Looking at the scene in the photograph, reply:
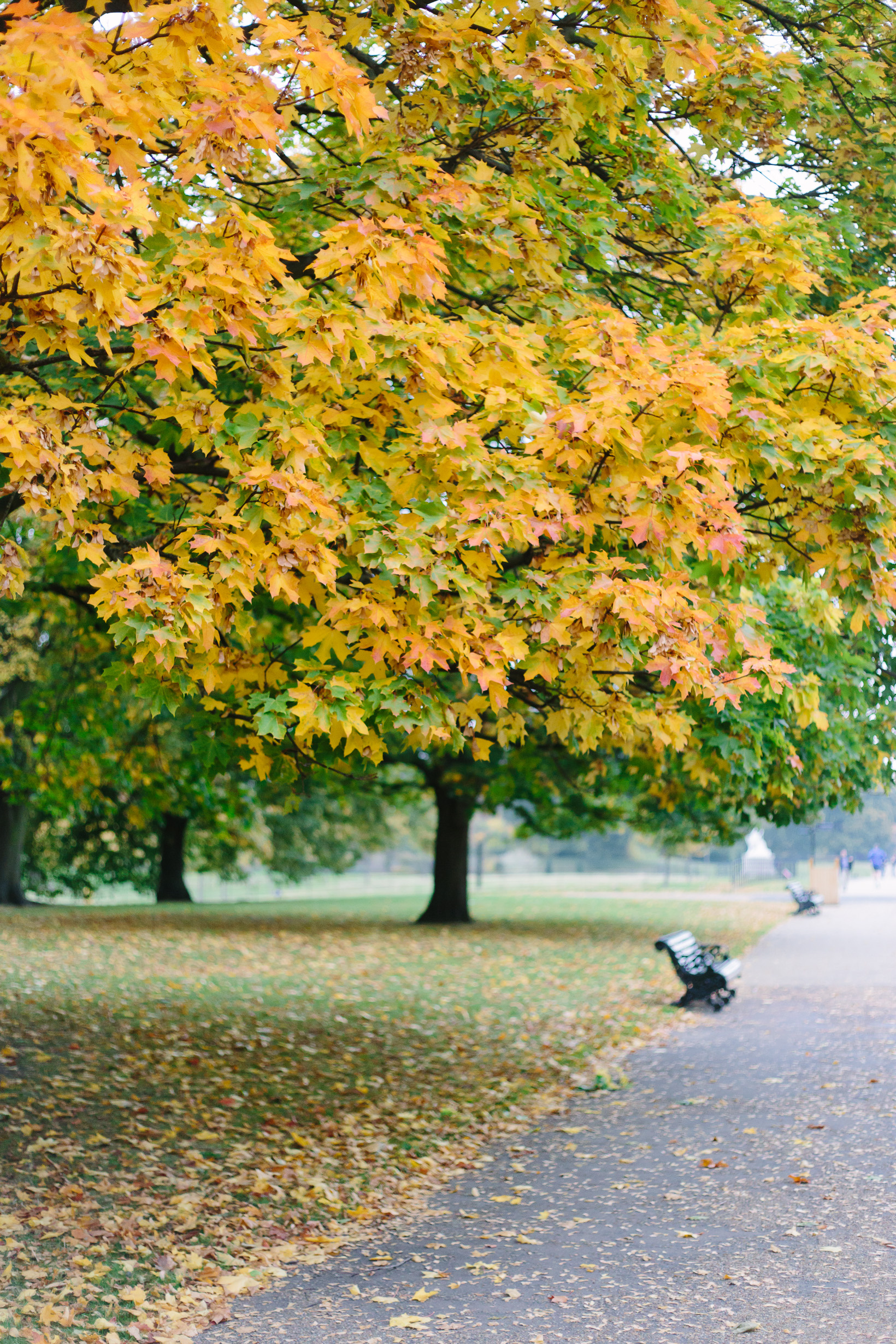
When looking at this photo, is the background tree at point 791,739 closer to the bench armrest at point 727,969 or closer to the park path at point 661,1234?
the bench armrest at point 727,969

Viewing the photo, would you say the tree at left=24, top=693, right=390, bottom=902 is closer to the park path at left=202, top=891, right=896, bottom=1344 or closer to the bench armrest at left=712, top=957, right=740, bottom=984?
the bench armrest at left=712, top=957, right=740, bottom=984

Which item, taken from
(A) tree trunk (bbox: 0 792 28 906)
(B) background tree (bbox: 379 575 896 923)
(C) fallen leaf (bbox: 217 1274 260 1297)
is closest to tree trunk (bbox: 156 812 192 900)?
(A) tree trunk (bbox: 0 792 28 906)

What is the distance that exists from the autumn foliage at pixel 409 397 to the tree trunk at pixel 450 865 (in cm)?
1560

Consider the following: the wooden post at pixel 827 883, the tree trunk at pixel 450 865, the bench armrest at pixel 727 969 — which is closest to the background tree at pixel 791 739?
the bench armrest at pixel 727 969

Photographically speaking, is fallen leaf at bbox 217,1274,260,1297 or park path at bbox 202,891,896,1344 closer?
park path at bbox 202,891,896,1344

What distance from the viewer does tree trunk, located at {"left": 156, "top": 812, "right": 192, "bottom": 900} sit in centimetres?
2694

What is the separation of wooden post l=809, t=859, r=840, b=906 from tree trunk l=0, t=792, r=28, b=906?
19536mm

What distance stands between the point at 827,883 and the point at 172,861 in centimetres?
1687

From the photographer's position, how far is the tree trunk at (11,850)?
23172 mm

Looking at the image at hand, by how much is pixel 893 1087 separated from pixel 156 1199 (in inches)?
210

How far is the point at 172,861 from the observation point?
27.6 m

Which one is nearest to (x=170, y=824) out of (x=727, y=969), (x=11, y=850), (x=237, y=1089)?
(x=11, y=850)

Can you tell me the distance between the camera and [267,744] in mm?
5738

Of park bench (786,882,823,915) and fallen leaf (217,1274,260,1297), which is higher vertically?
fallen leaf (217,1274,260,1297)
